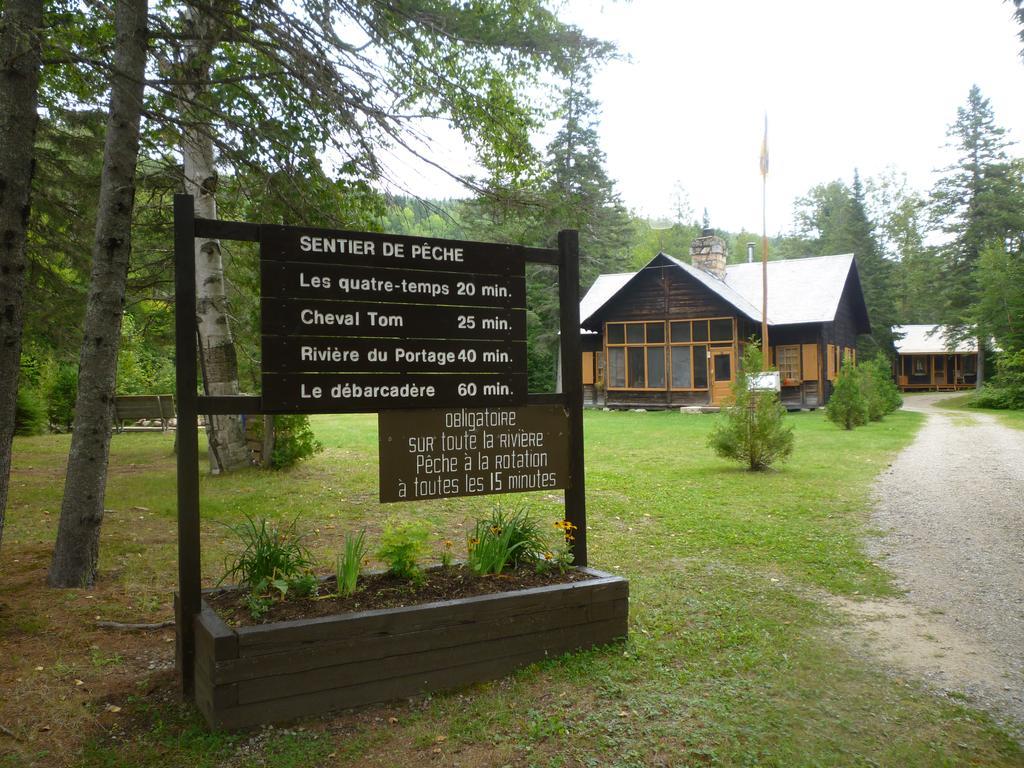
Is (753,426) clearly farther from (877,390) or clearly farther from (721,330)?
(721,330)

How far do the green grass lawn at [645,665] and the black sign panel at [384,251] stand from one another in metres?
2.39

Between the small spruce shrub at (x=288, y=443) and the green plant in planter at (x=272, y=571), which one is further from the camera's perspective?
the small spruce shrub at (x=288, y=443)

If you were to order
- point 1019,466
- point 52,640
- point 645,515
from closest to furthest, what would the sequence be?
point 52,640
point 645,515
point 1019,466

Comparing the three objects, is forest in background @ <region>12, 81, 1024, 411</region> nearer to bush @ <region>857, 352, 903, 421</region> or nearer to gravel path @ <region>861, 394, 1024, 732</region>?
gravel path @ <region>861, 394, 1024, 732</region>

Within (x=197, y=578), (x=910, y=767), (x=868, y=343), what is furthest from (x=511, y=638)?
(x=868, y=343)

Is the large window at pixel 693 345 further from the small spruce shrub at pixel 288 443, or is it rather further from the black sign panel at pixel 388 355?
the black sign panel at pixel 388 355

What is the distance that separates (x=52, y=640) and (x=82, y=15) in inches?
233

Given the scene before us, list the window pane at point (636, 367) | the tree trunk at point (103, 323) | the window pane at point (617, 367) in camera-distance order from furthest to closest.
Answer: the window pane at point (617, 367)
the window pane at point (636, 367)
the tree trunk at point (103, 323)

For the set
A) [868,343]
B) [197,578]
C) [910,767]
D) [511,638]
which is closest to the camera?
[910,767]

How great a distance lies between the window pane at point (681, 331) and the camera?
31766 millimetres

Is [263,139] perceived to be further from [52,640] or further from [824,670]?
[824,670]

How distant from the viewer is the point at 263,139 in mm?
7156

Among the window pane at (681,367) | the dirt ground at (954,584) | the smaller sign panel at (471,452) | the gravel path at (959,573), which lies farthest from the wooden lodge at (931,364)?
the smaller sign panel at (471,452)

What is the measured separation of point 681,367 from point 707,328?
1.90 meters
